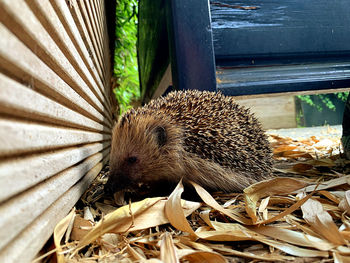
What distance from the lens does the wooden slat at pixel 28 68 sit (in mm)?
649

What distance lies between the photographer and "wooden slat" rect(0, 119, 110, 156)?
0.63 m

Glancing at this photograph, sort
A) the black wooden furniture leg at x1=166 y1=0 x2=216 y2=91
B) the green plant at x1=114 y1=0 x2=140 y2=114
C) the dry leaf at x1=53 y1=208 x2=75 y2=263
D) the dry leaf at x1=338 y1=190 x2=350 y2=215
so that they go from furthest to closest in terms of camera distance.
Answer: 1. the green plant at x1=114 y1=0 x2=140 y2=114
2. the black wooden furniture leg at x1=166 y1=0 x2=216 y2=91
3. the dry leaf at x1=338 y1=190 x2=350 y2=215
4. the dry leaf at x1=53 y1=208 x2=75 y2=263

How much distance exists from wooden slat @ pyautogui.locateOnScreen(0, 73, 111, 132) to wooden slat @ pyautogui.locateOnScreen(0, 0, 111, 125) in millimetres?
142

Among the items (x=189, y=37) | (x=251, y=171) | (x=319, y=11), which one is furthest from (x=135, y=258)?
(x=319, y=11)

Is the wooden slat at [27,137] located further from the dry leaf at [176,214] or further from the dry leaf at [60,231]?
the dry leaf at [176,214]

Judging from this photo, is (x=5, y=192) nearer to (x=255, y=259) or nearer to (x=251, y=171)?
(x=255, y=259)

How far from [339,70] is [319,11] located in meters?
0.64

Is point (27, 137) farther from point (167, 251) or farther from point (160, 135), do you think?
point (160, 135)

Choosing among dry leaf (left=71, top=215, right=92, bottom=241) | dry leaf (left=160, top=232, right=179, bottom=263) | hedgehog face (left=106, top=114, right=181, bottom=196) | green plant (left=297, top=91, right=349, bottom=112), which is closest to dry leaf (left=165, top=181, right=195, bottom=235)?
dry leaf (left=160, top=232, right=179, bottom=263)

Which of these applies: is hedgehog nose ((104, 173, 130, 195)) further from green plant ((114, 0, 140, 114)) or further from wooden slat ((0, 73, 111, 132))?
green plant ((114, 0, 140, 114))

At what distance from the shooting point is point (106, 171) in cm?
248

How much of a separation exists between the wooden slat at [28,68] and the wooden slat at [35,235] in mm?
411

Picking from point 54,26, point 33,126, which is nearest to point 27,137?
point 33,126

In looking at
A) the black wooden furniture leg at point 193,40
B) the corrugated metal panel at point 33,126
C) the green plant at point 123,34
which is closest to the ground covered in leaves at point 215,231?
the corrugated metal panel at point 33,126
